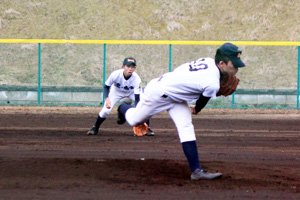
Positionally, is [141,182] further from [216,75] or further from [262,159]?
[262,159]

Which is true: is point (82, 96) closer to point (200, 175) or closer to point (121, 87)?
point (121, 87)

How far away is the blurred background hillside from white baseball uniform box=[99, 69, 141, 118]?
13.4 meters

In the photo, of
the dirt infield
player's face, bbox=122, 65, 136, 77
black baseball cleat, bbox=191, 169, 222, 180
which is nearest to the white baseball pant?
black baseball cleat, bbox=191, 169, 222, 180

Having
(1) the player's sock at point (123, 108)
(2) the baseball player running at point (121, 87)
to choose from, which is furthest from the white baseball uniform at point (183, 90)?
(2) the baseball player running at point (121, 87)

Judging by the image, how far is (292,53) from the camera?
27922mm

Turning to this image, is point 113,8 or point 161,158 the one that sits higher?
point 113,8

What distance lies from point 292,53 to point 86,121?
14894mm

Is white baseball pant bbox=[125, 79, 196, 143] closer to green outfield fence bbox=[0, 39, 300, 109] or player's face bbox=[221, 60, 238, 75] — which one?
player's face bbox=[221, 60, 238, 75]

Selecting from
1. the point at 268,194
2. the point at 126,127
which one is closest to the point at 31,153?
the point at 268,194

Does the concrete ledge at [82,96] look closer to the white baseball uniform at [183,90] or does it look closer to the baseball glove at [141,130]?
the baseball glove at [141,130]

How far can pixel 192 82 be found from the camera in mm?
6652

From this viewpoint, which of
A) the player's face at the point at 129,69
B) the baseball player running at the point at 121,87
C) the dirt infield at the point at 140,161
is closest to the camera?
the dirt infield at the point at 140,161

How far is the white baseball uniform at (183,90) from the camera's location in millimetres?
6605

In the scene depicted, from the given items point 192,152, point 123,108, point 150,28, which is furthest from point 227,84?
point 150,28
